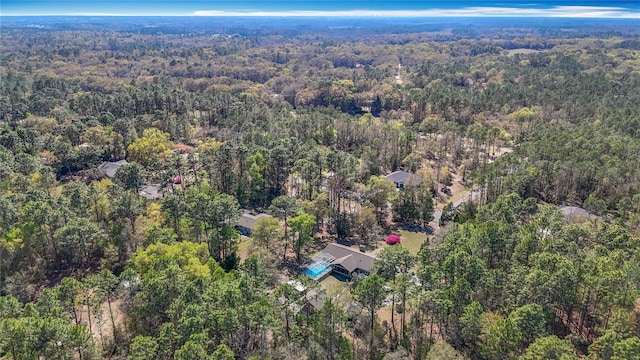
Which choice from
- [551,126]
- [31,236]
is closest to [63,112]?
[31,236]

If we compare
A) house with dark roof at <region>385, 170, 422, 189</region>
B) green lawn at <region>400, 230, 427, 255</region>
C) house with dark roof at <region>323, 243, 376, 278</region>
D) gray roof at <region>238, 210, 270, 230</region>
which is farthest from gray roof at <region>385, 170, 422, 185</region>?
gray roof at <region>238, 210, 270, 230</region>

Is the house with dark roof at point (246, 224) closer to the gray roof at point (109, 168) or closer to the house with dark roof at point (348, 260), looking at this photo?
the house with dark roof at point (348, 260)

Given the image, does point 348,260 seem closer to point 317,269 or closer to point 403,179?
point 317,269

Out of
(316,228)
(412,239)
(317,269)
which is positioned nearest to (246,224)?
(316,228)

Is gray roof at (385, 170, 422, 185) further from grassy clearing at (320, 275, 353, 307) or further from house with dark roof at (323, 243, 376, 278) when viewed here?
grassy clearing at (320, 275, 353, 307)

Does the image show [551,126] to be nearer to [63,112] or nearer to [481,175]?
[481,175]

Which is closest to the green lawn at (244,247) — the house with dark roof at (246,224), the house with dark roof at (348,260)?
the house with dark roof at (246,224)
